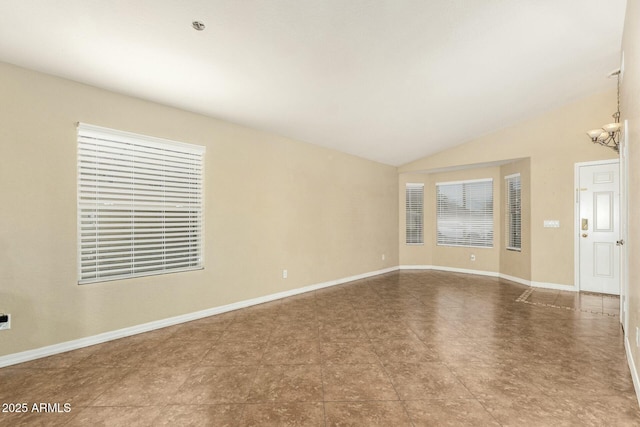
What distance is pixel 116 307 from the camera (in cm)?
329

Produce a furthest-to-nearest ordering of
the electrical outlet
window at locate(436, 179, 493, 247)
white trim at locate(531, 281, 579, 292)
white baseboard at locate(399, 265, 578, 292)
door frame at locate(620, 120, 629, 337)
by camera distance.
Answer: window at locate(436, 179, 493, 247), white baseboard at locate(399, 265, 578, 292), white trim at locate(531, 281, 579, 292), door frame at locate(620, 120, 629, 337), the electrical outlet

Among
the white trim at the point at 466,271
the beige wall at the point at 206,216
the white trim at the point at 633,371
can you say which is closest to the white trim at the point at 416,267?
the white trim at the point at 466,271

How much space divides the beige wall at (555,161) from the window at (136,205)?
18.7 ft

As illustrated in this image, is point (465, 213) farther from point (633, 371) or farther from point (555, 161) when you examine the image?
point (633, 371)

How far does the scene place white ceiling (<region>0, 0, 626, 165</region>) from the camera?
229 centimetres

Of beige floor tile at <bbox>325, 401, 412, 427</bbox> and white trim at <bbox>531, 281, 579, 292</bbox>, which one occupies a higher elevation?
white trim at <bbox>531, 281, 579, 292</bbox>

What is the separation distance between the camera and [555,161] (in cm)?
554

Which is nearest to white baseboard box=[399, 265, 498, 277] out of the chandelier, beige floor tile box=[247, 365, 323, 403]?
the chandelier

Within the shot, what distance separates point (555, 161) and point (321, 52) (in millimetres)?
4990

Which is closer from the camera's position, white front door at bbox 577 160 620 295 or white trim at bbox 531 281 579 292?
white front door at bbox 577 160 620 295

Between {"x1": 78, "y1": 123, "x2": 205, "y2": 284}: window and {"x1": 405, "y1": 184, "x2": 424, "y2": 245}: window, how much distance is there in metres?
5.32

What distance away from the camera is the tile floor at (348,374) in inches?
78.5

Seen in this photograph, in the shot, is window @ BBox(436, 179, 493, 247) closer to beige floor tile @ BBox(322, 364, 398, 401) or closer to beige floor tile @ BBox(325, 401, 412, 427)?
beige floor tile @ BBox(322, 364, 398, 401)

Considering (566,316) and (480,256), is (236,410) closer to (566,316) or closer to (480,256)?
(566,316)
